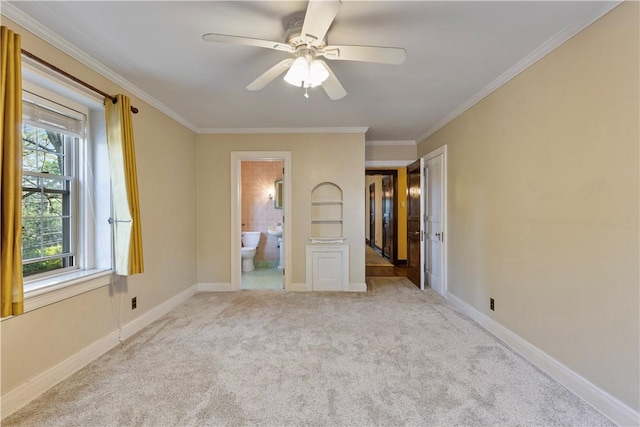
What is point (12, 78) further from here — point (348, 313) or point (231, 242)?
point (348, 313)

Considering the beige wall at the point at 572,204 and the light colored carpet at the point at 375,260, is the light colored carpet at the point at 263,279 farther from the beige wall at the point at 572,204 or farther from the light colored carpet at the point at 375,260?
the beige wall at the point at 572,204

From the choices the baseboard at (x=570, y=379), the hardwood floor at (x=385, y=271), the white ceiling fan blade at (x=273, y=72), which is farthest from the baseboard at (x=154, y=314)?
the baseboard at (x=570, y=379)

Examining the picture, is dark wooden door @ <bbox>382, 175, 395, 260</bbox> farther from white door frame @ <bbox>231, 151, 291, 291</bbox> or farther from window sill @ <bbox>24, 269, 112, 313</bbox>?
window sill @ <bbox>24, 269, 112, 313</bbox>

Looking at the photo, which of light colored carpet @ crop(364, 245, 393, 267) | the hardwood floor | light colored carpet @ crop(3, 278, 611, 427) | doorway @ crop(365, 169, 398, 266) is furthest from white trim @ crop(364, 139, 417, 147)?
light colored carpet @ crop(3, 278, 611, 427)

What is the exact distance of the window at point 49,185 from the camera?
2.03 metres

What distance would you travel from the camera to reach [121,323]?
265 centimetres

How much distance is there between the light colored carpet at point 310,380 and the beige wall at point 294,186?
119 centimetres

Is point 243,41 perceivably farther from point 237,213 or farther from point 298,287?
point 298,287

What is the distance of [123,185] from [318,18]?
2.11 meters

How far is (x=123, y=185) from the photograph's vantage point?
2.45 m

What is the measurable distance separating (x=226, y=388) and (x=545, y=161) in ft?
9.35

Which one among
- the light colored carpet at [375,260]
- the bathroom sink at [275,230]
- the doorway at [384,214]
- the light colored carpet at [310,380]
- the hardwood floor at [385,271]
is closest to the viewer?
the light colored carpet at [310,380]

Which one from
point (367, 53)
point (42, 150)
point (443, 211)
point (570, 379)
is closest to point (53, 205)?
point (42, 150)

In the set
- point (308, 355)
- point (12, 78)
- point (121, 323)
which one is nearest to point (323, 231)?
point (308, 355)
